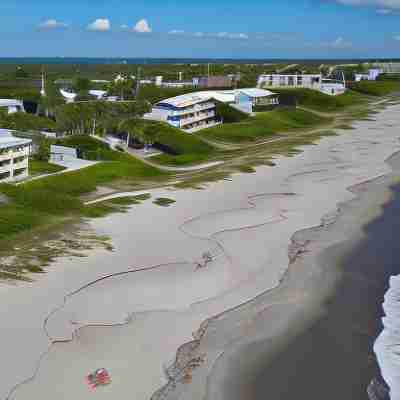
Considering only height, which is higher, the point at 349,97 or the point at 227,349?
the point at 349,97

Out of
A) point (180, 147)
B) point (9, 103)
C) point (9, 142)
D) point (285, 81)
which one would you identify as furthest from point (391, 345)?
point (285, 81)

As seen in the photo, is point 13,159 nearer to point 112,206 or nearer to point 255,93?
point 112,206

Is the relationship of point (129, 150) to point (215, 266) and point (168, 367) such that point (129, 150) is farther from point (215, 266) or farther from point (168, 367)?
point (168, 367)

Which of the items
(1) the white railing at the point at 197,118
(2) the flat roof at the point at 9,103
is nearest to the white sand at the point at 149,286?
(1) the white railing at the point at 197,118

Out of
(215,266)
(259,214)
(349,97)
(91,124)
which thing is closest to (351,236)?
(259,214)

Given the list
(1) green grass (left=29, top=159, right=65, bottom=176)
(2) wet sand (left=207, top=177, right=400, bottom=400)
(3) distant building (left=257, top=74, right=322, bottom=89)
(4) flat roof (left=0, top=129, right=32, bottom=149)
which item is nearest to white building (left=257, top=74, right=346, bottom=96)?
(3) distant building (left=257, top=74, right=322, bottom=89)

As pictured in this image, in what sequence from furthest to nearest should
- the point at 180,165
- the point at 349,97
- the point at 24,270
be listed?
1. the point at 349,97
2. the point at 180,165
3. the point at 24,270
